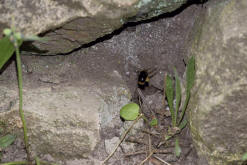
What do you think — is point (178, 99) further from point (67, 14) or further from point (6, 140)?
point (6, 140)

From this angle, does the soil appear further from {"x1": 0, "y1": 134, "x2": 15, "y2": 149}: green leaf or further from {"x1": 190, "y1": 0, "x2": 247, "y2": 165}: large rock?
{"x1": 0, "y1": 134, "x2": 15, "y2": 149}: green leaf

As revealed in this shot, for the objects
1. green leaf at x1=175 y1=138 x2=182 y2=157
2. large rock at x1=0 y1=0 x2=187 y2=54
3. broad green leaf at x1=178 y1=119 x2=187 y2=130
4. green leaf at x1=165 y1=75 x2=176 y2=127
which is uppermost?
large rock at x1=0 y1=0 x2=187 y2=54

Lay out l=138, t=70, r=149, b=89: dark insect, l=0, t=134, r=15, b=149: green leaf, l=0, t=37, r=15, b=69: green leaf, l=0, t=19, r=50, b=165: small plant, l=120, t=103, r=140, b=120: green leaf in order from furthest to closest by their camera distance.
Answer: l=138, t=70, r=149, b=89: dark insect → l=120, t=103, r=140, b=120: green leaf → l=0, t=134, r=15, b=149: green leaf → l=0, t=37, r=15, b=69: green leaf → l=0, t=19, r=50, b=165: small plant

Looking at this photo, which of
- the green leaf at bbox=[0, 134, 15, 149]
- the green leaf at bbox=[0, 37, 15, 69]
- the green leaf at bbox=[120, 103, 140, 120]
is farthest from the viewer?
the green leaf at bbox=[120, 103, 140, 120]

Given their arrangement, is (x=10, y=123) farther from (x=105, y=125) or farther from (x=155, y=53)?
(x=155, y=53)

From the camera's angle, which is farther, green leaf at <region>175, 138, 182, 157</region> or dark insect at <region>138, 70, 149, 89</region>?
dark insect at <region>138, 70, 149, 89</region>

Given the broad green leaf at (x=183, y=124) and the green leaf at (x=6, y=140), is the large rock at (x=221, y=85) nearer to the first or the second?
the broad green leaf at (x=183, y=124)

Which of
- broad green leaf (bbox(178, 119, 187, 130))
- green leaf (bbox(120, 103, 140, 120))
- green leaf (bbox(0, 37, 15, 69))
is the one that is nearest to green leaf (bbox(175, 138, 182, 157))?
broad green leaf (bbox(178, 119, 187, 130))
